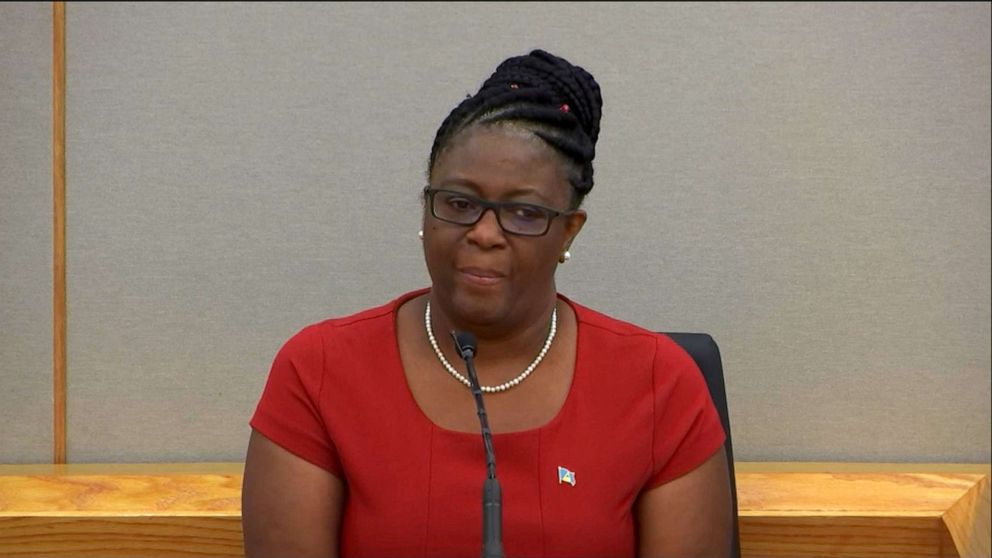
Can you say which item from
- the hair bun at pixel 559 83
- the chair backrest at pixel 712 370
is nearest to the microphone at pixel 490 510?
the hair bun at pixel 559 83

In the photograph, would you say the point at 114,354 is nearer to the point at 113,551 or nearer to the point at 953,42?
the point at 113,551

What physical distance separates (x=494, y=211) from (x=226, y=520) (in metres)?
0.91

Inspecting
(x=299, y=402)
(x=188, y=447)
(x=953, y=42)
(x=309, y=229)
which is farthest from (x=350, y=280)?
(x=953, y=42)

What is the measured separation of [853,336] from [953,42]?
2.12 ft

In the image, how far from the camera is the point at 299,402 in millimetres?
1513

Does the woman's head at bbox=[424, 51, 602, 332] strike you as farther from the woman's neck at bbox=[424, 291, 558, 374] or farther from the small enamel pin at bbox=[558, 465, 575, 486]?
the small enamel pin at bbox=[558, 465, 575, 486]

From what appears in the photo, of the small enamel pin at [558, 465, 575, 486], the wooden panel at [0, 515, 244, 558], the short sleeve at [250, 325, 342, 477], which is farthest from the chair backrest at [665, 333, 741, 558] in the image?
the wooden panel at [0, 515, 244, 558]

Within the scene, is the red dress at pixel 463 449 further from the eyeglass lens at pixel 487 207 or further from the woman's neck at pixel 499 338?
the eyeglass lens at pixel 487 207

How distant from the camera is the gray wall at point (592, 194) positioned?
232 centimetres

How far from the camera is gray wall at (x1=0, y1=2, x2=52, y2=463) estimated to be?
229 cm

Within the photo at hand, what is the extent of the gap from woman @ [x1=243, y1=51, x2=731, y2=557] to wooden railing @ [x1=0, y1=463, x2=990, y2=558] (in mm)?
552

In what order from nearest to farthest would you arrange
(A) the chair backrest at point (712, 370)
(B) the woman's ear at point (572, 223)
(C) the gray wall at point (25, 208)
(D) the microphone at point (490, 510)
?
(D) the microphone at point (490, 510) < (B) the woman's ear at point (572, 223) < (A) the chair backrest at point (712, 370) < (C) the gray wall at point (25, 208)

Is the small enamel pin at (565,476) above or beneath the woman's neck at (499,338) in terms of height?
beneath

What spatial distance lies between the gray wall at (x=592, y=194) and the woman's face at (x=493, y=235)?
2.74 feet
